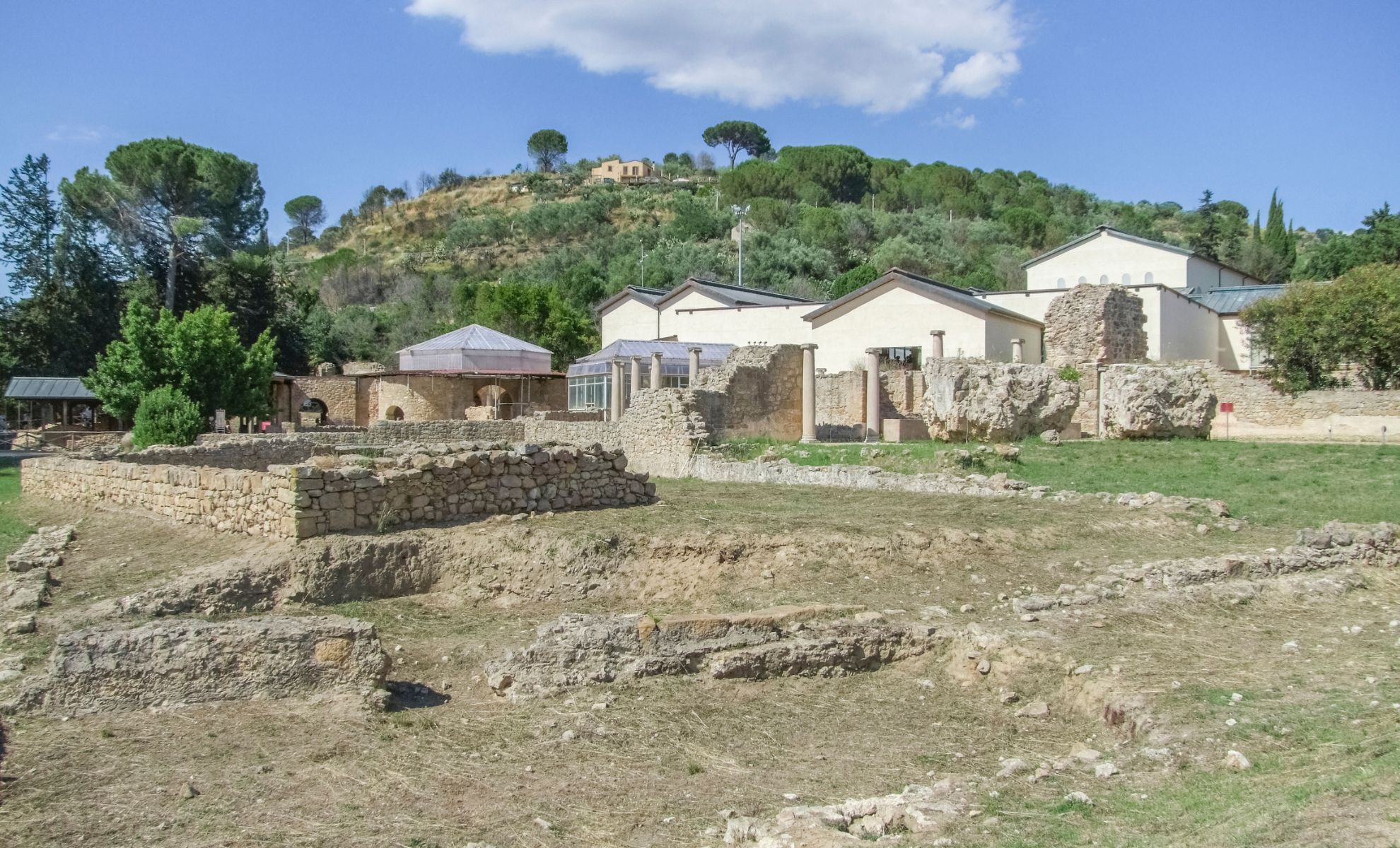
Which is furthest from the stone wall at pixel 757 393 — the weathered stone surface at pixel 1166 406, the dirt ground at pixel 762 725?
the dirt ground at pixel 762 725

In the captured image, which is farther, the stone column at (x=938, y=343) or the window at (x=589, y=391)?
the window at (x=589, y=391)

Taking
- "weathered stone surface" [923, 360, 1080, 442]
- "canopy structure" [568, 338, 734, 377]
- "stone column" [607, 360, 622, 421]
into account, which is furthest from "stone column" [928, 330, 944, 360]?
"stone column" [607, 360, 622, 421]

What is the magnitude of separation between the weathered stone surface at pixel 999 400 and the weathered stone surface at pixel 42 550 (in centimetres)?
1935

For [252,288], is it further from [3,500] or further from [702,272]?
[3,500]

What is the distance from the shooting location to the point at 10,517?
55.9 ft

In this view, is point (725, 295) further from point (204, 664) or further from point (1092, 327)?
point (204, 664)

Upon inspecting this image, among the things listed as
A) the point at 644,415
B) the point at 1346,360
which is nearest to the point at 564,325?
the point at 644,415

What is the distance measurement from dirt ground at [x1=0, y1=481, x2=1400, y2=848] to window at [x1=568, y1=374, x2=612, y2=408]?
1038 inches

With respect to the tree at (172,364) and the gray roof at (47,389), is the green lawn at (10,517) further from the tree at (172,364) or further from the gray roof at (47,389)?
the gray roof at (47,389)

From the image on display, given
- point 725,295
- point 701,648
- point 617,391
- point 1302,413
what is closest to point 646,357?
point 617,391

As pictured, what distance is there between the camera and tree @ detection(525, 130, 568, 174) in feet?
443

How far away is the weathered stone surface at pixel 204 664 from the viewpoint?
7410 millimetres

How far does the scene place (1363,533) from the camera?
39.1 feet

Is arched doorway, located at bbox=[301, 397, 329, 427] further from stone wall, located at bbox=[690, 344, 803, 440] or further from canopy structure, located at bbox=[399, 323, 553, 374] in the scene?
stone wall, located at bbox=[690, 344, 803, 440]
